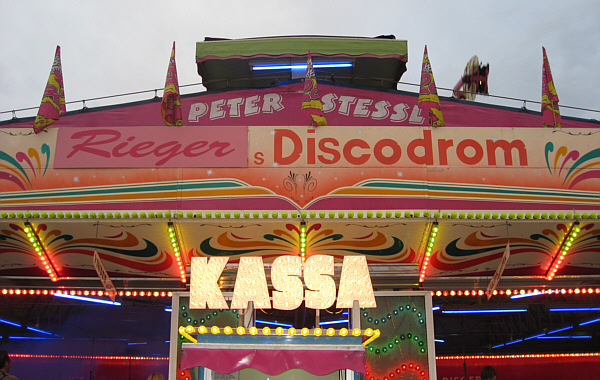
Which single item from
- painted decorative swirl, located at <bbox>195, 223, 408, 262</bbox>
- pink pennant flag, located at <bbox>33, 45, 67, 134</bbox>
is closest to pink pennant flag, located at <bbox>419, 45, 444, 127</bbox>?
painted decorative swirl, located at <bbox>195, 223, 408, 262</bbox>

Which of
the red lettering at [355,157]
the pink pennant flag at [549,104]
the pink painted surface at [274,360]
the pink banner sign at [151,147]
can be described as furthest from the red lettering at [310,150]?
the pink pennant flag at [549,104]

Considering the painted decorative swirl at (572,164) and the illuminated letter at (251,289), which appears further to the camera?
the painted decorative swirl at (572,164)

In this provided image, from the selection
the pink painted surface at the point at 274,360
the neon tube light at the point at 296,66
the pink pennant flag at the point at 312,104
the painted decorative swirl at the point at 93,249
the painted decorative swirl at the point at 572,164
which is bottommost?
the pink painted surface at the point at 274,360

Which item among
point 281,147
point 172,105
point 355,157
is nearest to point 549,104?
point 355,157

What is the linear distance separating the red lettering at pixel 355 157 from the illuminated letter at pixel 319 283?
171 cm

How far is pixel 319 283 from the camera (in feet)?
22.1

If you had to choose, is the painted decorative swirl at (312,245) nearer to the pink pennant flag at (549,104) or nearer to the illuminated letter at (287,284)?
the illuminated letter at (287,284)

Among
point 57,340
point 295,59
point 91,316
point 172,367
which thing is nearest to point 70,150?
point 172,367

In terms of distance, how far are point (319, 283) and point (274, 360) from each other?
42.4 inches

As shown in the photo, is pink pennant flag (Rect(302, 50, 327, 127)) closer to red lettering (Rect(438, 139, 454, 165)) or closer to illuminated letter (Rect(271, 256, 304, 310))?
red lettering (Rect(438, 139, 454, 165))

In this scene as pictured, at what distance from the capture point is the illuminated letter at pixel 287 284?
6.69 m

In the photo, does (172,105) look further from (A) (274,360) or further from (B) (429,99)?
(A) (274,360)

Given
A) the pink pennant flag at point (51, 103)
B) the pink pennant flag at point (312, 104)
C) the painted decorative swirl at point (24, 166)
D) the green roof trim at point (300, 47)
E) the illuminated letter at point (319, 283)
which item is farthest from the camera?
the green roof trim at point (300, 47)

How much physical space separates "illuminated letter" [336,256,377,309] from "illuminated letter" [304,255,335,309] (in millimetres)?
132
